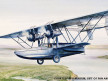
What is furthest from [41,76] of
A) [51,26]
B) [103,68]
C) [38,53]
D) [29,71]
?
[103,68]

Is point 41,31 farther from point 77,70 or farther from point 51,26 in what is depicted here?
point 77,70

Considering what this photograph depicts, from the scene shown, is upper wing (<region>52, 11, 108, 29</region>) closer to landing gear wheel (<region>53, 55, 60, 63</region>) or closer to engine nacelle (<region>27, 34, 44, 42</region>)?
engine nacelle (<region>27, 34, 44, 42</region>)

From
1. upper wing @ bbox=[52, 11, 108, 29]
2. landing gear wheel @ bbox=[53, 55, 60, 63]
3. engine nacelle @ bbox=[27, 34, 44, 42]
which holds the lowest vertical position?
landing gear wheel @ bbox=[53, 55, 60, 63]

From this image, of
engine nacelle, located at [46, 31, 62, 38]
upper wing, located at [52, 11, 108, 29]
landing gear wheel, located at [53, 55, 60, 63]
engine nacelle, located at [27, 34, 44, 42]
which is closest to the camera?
upper wing, located at [52, 11, 108, 29]

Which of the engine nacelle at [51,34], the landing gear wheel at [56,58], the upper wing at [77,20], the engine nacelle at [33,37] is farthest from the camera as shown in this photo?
the engine nacelle at [33,37]

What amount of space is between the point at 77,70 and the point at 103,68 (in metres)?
3.30

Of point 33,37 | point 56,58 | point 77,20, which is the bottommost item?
point 56,58

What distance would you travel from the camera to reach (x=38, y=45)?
2505 centimetres

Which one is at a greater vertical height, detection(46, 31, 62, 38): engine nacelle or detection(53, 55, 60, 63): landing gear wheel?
detection(46, 31, 62, 38): engine nacelle

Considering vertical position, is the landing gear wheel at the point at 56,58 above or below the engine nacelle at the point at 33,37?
below

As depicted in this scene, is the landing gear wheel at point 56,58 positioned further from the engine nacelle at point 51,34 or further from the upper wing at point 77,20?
the upper wing at point 77,20

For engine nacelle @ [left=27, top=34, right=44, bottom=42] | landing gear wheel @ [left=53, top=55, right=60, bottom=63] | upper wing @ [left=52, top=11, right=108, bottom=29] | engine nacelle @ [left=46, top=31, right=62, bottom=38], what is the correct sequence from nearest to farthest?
1. upper wing @ [left=52, top=11, right=108, bottom=29]
2. engine nacelle @ [left=46, top=31, right=62, bottom=38]
3. landing gear wheel @ [left=53, top=55, right=60, bottom=63]
4. engine nacelle @ [left=27, top=34, right=44, bottom=42]

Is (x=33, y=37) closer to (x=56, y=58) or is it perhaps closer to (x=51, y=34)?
(x=51, y=34)

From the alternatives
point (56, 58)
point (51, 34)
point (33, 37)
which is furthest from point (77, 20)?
point (33, 37)
